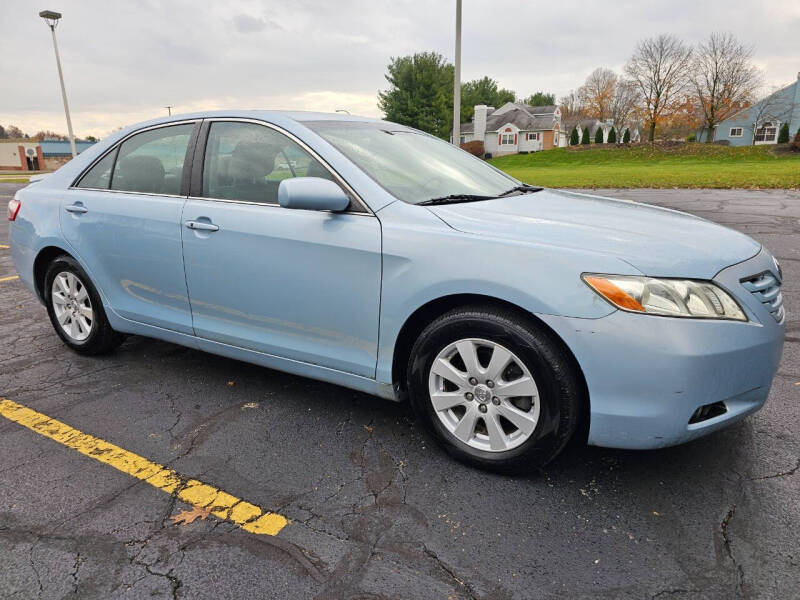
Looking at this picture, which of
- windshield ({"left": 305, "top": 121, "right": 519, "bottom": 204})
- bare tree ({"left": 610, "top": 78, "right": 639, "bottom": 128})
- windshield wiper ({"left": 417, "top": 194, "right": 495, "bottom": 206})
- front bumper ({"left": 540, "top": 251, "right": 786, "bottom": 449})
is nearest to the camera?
front bumper ({"left": 540, "top": 251, "right": 786, "bottom": 449})

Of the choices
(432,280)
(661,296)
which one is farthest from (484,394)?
(661,296)

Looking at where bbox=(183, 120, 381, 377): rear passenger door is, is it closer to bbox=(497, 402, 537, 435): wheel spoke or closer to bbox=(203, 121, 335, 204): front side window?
bbox=(203, 121, 335, 204): front side window

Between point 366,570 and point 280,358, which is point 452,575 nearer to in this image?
point 366,570

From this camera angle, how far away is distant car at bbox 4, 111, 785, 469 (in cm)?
228

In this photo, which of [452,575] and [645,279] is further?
[645,279]

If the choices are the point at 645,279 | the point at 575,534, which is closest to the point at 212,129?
the point at 645,279

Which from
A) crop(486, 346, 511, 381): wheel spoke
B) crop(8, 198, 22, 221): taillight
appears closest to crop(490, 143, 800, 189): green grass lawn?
crop(8, 198, 22, 221): taillight

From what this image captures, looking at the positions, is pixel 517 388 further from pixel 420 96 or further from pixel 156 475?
pixel 420 96

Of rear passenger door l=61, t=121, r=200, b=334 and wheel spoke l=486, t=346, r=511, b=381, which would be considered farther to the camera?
rear passenger door l=61, t=121, r=200, b=334

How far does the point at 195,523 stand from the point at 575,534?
57.9 inches

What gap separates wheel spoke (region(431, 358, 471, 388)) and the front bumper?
1.55ft

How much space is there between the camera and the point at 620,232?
8.29 feet

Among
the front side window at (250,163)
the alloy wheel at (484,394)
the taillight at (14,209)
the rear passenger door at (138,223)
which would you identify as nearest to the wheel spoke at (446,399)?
the alloy wheel at (484,394)

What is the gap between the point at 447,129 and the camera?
210 feet
